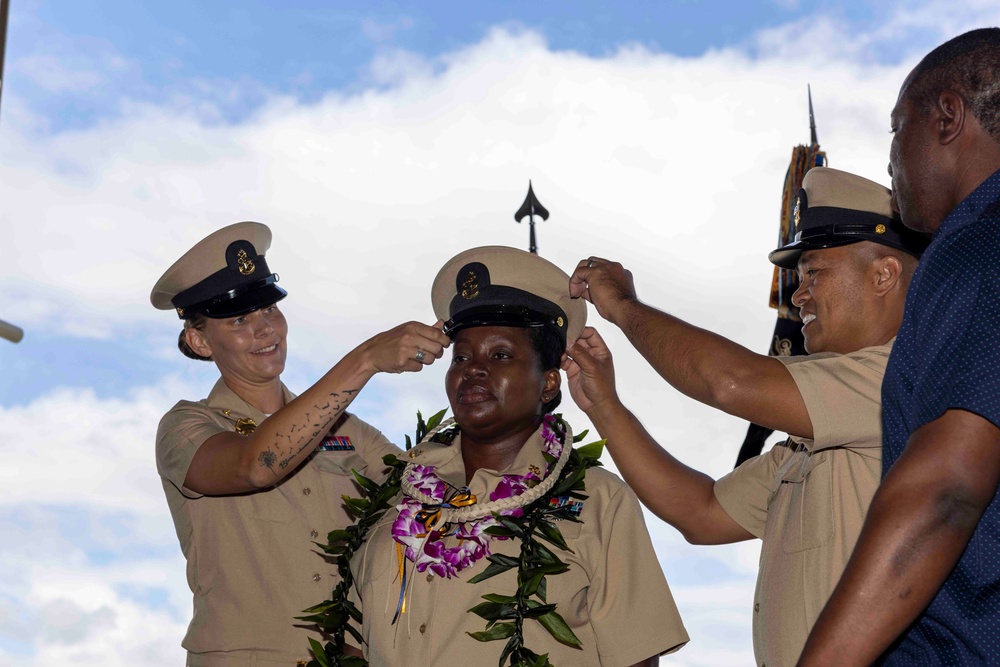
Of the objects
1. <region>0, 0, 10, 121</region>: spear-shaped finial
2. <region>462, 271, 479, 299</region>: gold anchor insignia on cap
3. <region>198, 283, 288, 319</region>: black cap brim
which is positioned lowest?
<region>462, 271, 479, 299</region>: gold anchor insignia on cap

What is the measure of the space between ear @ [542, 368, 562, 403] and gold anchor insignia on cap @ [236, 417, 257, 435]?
1.30m

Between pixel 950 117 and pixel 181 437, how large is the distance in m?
3.25

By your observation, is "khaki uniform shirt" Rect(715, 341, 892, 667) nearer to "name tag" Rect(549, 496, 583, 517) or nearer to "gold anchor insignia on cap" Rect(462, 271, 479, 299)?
"name tag" Rect(549, 496, 583, 517)

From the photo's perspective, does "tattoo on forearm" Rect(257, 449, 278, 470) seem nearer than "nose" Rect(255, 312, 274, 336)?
Yes

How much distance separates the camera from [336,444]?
4910 mm

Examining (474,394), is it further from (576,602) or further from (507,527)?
(576,602)

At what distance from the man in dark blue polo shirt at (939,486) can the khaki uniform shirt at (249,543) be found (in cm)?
265

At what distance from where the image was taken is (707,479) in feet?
15.5

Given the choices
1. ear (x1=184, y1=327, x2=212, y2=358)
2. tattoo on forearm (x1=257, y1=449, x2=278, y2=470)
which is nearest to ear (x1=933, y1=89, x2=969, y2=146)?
tattoo on forearm (x1=257, y1=449, x2=278, y2=470)

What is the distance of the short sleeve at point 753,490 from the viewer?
4.45m

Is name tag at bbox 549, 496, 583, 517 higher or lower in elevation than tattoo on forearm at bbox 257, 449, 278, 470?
lower

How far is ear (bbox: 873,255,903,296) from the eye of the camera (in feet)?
13.0

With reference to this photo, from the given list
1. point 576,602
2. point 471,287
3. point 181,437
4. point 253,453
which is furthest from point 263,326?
point 576,602

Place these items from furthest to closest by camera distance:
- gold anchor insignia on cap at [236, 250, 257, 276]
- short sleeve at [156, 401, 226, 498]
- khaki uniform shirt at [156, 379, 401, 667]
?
gold anchor insignia on cap at [236, 250, 257, 276]
short sleeve at [156, 401, 226, 498]
khaki uniform shirt at [156, 379, 401, 667]
